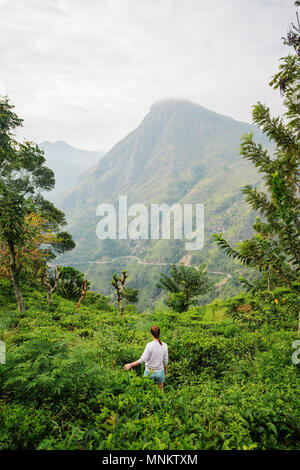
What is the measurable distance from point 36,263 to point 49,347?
1123cm

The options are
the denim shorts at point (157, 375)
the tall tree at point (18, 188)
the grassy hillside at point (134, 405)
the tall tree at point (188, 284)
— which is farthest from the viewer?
the tall tree at point (188, 284)

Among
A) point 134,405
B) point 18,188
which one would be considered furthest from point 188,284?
point 134,405

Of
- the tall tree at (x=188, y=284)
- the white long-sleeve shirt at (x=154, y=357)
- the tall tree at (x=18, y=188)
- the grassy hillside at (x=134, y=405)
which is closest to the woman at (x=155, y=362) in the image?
the white long-sleeve shirt at (x=154, y=357)

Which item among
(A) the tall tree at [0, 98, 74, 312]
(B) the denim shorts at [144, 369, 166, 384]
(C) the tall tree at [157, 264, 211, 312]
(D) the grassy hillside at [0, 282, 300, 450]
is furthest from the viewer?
(C) the tall tree at [157, 264, 211, 312]

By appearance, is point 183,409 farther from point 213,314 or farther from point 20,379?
point 213,314

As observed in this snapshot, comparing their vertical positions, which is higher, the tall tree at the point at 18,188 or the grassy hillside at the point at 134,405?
the tall tree at the point at 18,188

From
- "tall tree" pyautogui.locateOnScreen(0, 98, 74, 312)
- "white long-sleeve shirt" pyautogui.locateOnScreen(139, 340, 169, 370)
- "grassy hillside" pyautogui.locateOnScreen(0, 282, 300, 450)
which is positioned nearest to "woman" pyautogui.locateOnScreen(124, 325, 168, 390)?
"white long-sleeve shirt" pyautogui.locateOnScreen(139, 340, 169, 370)

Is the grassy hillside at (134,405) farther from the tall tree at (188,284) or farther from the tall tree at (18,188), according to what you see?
the tall tree at (188,284)

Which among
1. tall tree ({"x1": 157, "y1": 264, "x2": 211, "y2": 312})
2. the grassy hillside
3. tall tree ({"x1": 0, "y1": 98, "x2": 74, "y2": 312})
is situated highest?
tall tree ({"x1": 0, "y1": 98, "x2": 74, "y2": 312})

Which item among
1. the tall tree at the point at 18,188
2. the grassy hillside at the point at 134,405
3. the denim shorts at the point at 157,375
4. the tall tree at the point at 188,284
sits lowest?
the tall tree at the point at 188,284

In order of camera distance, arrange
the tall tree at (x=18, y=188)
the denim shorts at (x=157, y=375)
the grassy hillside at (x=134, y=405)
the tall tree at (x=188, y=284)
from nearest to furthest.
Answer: the grassy hillside at (x=134, y=405), the denim shorts at (x=157, y=375), the tall tree at (x=18, y=188), the tall tree at (x=188, y=284)

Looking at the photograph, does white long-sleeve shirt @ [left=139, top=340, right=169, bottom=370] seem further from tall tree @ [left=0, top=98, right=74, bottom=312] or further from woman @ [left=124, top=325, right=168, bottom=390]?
tall tree @ [left=0, top=98, right=74, bottom=312]

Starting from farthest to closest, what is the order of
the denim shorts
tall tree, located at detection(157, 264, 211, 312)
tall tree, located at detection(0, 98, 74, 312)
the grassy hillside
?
tall tree, located at detection(157, 264, 211, 312) < tall tree, located at detection(0, 98, 74, 312) < the denim shorts < the grassy hillside
